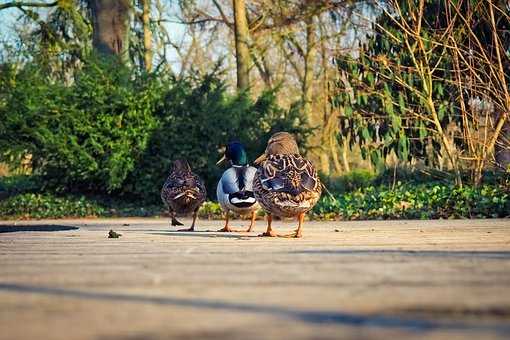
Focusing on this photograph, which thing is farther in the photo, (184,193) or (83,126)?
(83,126)

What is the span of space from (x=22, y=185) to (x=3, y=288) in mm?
19149

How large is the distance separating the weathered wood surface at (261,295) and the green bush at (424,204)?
375 inches

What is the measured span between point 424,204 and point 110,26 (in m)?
11.0

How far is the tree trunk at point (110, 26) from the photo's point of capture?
2391 centimetres

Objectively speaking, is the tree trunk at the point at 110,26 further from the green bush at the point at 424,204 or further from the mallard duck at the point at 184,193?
the mallard duck at the point at 184,193

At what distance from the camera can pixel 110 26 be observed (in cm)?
2391

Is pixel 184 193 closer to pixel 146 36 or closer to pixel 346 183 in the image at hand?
pixel 346 183

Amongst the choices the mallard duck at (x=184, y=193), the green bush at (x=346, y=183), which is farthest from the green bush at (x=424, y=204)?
the green bush at (x=346, y=183)

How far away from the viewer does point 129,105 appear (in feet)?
67.4

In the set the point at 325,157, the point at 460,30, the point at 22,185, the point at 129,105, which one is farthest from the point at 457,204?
the point at 325,157

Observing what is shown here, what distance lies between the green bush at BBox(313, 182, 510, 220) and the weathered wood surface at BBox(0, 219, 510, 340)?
952 centimetres

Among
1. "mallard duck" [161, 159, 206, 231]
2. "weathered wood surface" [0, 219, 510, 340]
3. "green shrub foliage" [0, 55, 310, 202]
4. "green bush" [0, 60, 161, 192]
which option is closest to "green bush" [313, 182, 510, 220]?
"mallard duck" [161, 159, 206, 231]

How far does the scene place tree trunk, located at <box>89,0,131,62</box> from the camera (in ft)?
78.4

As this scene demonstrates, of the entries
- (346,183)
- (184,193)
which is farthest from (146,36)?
(184,193)
